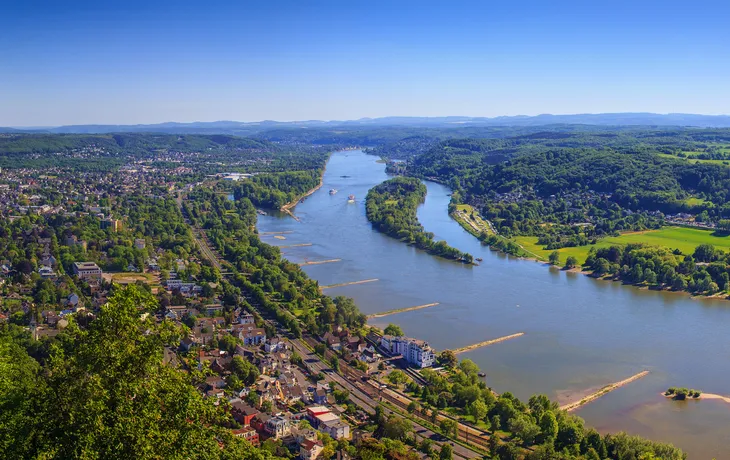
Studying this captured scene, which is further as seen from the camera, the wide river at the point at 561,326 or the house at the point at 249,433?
the wide river at the point at 561,326

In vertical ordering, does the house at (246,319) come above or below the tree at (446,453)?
above

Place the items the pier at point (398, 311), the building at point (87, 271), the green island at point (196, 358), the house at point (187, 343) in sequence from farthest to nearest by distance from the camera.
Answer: the building at point (87, 271), the pier at point (398, 311), the house at point (187, 343), the green island at point (196, 358)

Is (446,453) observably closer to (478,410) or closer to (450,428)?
(450,428)

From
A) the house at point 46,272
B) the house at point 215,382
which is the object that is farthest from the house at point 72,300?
the house at point 215,382

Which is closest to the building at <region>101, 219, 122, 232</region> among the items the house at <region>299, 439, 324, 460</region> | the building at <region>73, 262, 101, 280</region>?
the building at <region>73, 262, 101, 280</region>

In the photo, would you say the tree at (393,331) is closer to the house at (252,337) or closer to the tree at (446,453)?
the house at (252,337)

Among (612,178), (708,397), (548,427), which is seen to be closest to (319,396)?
(548,427)

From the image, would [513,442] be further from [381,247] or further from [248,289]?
[381,247]
